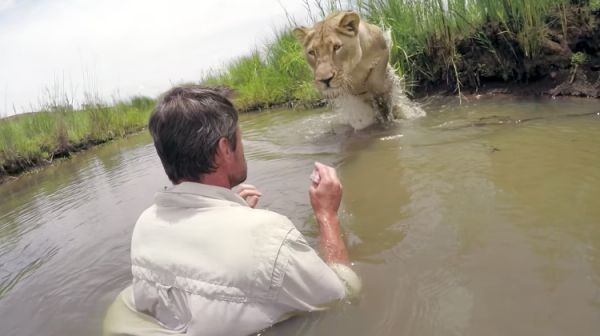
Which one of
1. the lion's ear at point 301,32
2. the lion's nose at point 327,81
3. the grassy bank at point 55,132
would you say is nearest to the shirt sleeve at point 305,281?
the lion's nose at point 327,81

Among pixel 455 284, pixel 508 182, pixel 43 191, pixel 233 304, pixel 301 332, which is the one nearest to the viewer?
pixel 233 304

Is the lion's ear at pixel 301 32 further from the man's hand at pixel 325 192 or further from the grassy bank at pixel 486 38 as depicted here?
the man's hand at pixel 325 192

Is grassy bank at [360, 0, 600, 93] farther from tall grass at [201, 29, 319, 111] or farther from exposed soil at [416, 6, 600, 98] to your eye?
tall grass at [201, 29, 319, 111]

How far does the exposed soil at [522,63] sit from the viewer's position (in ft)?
17.5

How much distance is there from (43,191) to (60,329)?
14.7 feet

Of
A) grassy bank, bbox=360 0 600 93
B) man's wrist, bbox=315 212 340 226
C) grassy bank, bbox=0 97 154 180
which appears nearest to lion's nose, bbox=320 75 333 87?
grassy bank, bbox=360 0 600 93

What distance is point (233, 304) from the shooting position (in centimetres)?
172

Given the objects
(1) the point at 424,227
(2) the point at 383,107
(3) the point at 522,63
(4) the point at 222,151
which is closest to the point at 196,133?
(4) the point at 222,151

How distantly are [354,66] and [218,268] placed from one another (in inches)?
161

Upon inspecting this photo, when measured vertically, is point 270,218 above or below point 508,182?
above

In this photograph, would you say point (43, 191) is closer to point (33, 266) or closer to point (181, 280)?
point (33, 266)

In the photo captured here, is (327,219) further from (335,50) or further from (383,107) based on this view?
(383,107)

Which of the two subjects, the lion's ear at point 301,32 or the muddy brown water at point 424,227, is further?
the lion's ear at point 301,32

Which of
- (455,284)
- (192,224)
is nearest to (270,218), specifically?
(192,224)
